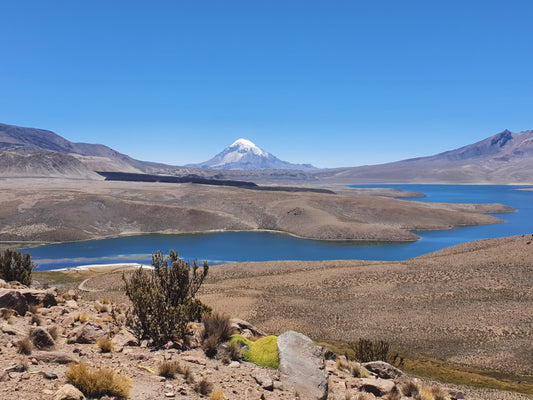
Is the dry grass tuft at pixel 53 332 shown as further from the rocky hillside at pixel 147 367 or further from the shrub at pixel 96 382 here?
the shrub at pixel 96 382

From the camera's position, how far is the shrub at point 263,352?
1035 cm

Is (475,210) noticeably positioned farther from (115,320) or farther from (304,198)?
(115,320)

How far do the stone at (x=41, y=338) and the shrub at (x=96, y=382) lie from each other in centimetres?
195

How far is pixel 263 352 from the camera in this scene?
1059 centimetres

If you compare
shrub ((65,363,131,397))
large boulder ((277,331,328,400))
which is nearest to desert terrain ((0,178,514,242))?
large boulder ((277,331,328,400))

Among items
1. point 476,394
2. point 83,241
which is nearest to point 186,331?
point 476,394

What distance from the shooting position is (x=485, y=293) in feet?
92.8

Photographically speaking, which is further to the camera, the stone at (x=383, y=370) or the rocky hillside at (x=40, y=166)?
the rocky hillside at (x=40, y=166)

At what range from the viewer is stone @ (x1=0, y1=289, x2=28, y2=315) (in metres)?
11.1

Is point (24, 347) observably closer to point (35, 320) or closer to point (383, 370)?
point (35, 320)

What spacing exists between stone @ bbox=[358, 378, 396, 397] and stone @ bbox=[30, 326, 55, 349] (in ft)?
25.2

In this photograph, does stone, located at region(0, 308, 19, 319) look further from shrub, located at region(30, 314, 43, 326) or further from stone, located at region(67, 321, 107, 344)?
stone, located at region(67, 321, 107, 344)

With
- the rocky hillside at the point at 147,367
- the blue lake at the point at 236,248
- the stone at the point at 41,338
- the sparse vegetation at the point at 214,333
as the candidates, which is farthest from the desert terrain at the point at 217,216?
the stone at the point at 41,338

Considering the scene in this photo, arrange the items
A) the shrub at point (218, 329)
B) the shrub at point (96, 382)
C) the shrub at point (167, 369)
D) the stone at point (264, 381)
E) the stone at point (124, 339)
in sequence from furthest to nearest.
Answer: the shrub at point (218, 329) < the stone at point (124, 339) < the stone at point (264, 381) < the shrub at point (167, 369) < the shrub at point (96, 382)
